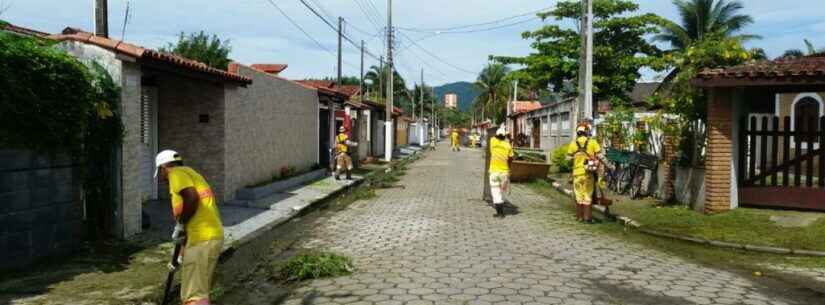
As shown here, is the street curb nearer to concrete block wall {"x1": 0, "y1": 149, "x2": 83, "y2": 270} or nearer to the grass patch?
concrete block wall {"x1": 0, "y1": 149, "x2": 83, "y2": 270}

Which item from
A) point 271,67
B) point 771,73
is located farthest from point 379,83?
point 771,73

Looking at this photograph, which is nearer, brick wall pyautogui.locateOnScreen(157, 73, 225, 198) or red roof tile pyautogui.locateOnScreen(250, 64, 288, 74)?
brick wall pyautogui.locateOnScreen(157, 73, 225, 198)

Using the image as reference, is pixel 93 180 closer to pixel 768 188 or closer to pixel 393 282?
pixel 393 282

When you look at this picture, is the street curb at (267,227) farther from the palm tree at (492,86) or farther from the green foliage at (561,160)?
the palm tree at (492,86)

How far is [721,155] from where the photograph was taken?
11117 millimetres

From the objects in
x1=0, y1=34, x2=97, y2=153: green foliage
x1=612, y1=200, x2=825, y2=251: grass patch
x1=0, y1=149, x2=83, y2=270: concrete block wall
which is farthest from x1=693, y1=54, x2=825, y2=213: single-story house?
x1=0, y1=149, x2=83, y2=270: concrete block wall

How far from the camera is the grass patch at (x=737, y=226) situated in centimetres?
883

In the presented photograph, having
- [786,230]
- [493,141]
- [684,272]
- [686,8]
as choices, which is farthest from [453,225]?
[686,8]

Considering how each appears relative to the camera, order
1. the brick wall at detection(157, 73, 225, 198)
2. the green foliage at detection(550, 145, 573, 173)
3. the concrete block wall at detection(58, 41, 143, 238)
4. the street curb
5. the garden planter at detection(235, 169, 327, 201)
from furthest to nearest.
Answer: the green foliage at detection(550, 145, 573, 173)
the garden planter at detection(235, 169, 327, 201)
the brick wall at detection(157, 73, 225, 198)
the street curb
the concrete block wall at detection(58, 41, 143, 238)

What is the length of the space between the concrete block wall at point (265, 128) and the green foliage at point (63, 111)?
4407 millimetres

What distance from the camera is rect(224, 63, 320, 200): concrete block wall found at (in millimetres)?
13227

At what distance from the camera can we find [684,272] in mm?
6961

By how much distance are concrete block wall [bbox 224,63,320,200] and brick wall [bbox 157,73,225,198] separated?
0.25 metres

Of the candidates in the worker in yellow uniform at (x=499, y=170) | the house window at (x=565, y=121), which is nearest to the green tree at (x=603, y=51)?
the house window at (x=565, y=121)
